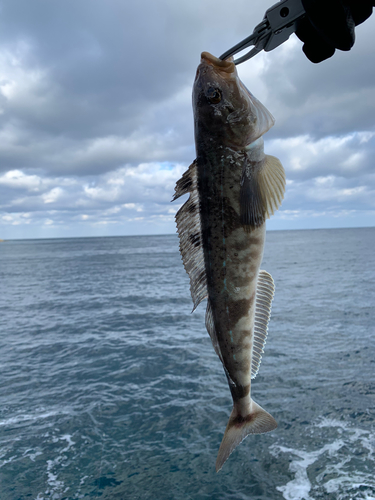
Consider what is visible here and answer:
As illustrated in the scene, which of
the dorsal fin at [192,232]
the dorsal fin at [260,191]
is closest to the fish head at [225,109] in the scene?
the dorsal fin at [260,191]

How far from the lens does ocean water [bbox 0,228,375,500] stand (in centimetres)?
1062

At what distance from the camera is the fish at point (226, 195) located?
3.21 meters

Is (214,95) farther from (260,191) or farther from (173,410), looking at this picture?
(173,410)

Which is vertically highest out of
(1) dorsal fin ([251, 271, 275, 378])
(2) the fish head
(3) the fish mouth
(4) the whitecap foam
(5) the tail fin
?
(3) the fish mouth

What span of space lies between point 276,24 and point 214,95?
74cm

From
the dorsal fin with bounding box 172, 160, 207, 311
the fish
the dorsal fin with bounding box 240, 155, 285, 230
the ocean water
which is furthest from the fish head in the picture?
the ocean water

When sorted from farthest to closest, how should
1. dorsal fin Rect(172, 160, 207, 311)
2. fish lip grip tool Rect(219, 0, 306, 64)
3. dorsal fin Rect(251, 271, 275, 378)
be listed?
→ dorsal fin Rect(251, 271, 275, 378), dorsal fin Rect(172, 160, 207, 311), fish lip grip tool Rect(219, 0, 306, 64)

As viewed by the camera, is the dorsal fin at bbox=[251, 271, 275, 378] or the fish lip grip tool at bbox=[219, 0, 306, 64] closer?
the fish lip grip tool at bbox=[219, 0, 306, 64]

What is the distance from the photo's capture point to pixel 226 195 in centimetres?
320

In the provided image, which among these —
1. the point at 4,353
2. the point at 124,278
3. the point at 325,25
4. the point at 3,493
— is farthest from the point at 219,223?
the point at 124,278

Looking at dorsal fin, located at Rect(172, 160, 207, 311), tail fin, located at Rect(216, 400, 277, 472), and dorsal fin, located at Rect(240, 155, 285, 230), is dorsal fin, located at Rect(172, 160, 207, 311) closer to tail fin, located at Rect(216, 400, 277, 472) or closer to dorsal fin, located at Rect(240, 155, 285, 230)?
dorsal fin, located at Rect(240, 155, 285, 230)

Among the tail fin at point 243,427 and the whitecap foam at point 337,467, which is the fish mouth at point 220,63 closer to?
the tail fin at point 243,427

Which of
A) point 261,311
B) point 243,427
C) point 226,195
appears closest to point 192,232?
point 226,195

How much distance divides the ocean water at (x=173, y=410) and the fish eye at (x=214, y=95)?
35.5 ft
